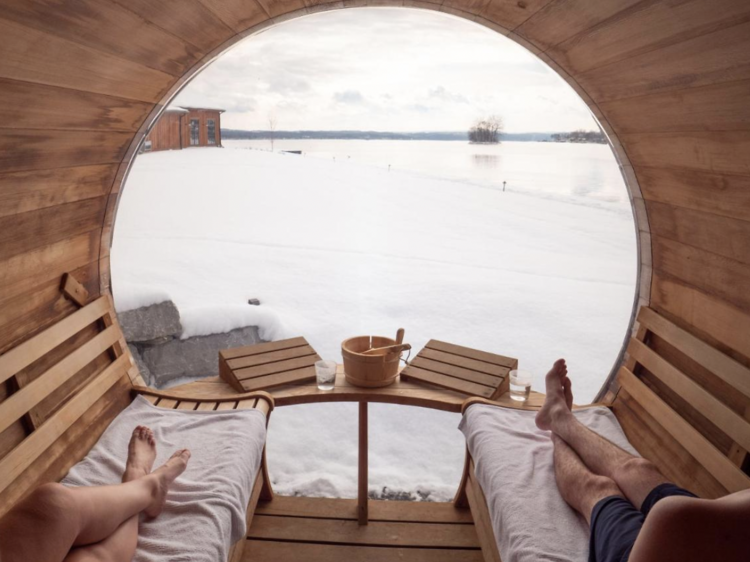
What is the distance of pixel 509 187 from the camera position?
Result: 36.7 feet

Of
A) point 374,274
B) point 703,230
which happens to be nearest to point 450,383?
point 703,230

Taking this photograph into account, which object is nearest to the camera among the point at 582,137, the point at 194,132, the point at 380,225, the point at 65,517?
the point at 65,517

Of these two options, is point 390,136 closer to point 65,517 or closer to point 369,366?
point 369,366

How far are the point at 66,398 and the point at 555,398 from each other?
165cm

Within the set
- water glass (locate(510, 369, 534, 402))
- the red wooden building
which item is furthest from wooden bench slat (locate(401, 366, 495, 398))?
the red wooden building

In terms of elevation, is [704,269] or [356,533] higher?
[704,269]

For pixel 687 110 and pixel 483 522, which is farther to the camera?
pixel 483 522

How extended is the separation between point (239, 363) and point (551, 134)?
123 inches

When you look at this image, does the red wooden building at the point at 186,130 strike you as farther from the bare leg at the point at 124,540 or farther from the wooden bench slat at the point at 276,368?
the bare leg at the point at 124,540

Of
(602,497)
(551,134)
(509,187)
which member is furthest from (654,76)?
(509,187)

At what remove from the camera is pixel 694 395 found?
1693 millimetres

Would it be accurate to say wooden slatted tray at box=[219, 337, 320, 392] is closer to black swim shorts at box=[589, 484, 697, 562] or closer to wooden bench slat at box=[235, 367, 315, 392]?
wooden bench slat at box=[235, 367, 315, 392]

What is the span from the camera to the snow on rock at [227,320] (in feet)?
13.3

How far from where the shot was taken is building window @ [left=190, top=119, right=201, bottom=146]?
12.6 meters
